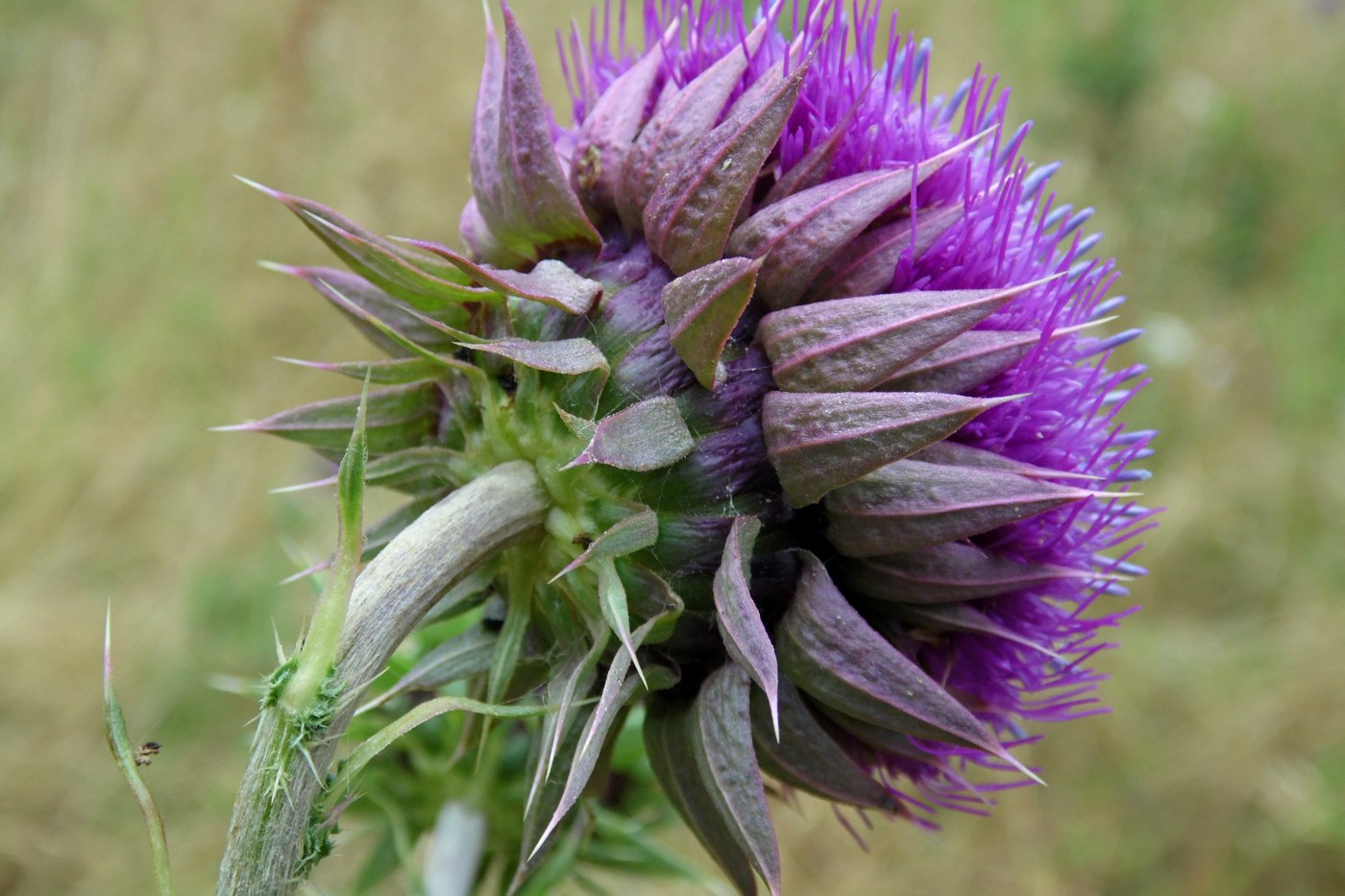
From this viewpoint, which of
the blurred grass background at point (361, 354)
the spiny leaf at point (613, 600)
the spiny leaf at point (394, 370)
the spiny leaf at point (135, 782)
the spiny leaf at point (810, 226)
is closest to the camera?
the spiny leaf at point (135, 782)

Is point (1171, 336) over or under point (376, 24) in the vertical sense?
over

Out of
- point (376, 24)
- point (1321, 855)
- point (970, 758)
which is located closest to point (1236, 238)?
point (1321, 855)

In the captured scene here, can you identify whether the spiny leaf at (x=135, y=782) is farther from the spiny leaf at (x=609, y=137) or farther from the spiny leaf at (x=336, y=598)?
the spiny leaf at (x=609, y=137)

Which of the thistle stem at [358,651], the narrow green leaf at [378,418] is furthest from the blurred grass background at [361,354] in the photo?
the thistle stem at [358,651]

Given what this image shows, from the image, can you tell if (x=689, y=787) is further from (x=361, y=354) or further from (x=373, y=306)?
(x=361, y=354)

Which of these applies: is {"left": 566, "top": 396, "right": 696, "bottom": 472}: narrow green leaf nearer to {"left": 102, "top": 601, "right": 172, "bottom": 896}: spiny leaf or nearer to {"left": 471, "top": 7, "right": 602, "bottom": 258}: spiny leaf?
{"left": 471, "top": 7, "right": 602, "bottom": 258}: spiny leaf

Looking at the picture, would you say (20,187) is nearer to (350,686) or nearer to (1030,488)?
(350,686)

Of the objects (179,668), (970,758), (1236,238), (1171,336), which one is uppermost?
(1236,238)

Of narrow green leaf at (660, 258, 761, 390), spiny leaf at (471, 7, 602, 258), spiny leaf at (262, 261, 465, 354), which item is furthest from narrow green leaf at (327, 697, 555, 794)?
spiny leaf at (471, 7, 602, 258)

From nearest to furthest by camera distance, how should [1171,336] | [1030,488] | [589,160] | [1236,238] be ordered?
[1030,488], [589,160], [1171,336], [1236,238]
